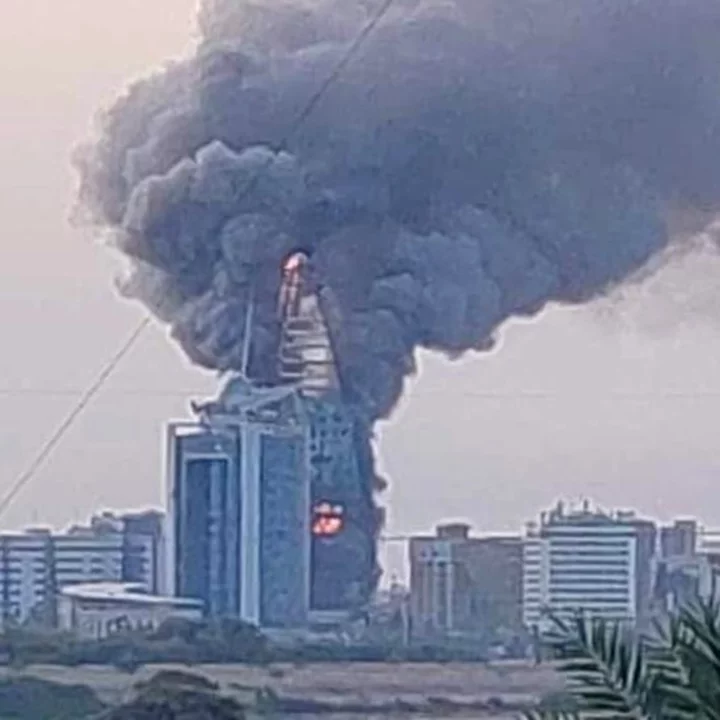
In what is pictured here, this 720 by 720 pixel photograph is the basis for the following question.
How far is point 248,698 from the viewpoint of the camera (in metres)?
8.98

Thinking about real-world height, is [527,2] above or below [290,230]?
above

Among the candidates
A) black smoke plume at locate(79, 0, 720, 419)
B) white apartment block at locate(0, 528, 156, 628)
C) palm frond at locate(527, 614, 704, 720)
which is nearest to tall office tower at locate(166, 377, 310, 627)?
white apartment block at locate(0, 528, 156, 628)

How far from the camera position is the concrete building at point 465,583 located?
8602mm

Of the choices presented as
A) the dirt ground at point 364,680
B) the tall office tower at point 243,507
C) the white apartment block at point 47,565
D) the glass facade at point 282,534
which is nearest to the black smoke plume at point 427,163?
the tall office tower at point 243,507

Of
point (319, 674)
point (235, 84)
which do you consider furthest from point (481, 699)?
point (235, 84)

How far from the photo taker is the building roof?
877cm

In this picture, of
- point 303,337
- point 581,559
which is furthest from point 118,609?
point 581,559

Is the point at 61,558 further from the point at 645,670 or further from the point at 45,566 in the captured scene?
the point at 645,670

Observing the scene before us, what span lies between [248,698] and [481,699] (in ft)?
2.96

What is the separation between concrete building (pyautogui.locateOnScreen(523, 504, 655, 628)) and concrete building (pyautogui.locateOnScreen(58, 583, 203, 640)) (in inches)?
50.5

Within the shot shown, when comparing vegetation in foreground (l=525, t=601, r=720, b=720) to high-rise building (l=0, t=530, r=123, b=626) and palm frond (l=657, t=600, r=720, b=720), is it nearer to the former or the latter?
A: palm frond (l=657, t=600, r=720, b=720)

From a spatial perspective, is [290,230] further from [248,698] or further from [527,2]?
[248,698]

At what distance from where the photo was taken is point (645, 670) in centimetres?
201

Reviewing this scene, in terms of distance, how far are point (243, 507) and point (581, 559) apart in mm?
1271
